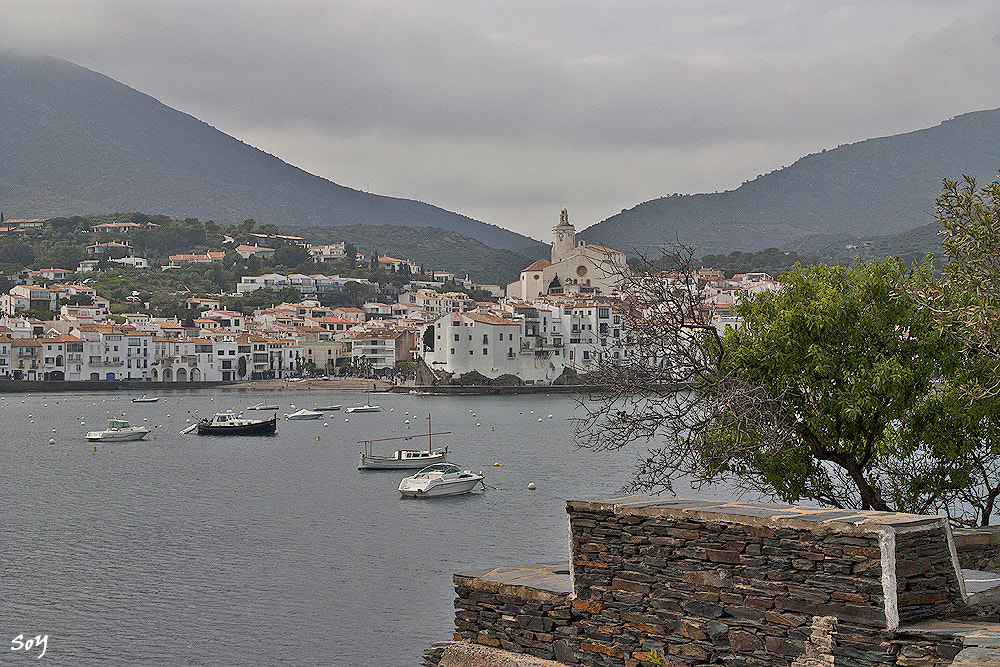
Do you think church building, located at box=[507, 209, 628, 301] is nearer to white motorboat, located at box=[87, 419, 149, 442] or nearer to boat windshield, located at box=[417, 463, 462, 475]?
white motorboat, located at box=[87, 419, 149, 442]

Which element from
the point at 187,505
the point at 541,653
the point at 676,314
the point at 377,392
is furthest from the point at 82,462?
the point at 377,392

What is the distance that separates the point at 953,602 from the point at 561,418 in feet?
197

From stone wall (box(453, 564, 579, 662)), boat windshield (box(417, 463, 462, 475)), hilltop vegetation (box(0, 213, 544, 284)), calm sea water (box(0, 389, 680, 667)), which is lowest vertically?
calm sea water (box(0, 389, 680, 667))

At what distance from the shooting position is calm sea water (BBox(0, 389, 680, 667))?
14.5 metres

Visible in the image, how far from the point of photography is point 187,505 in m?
29.6

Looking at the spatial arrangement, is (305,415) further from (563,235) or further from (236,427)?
(563,235)

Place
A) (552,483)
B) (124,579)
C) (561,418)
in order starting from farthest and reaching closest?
(561,418) → (552,483) → (124,579)

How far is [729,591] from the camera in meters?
5.13

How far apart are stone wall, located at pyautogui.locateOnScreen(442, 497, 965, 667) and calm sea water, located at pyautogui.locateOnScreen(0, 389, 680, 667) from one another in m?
4.92

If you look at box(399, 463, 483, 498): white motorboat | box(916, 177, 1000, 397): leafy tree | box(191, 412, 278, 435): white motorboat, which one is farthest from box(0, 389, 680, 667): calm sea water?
box(916, 177, 1000, 397): leafy tree

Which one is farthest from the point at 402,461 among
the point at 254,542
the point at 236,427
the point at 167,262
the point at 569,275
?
the point at 167,262

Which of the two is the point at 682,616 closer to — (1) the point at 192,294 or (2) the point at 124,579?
(2) the point at 124,579

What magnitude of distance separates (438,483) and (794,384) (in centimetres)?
2056
